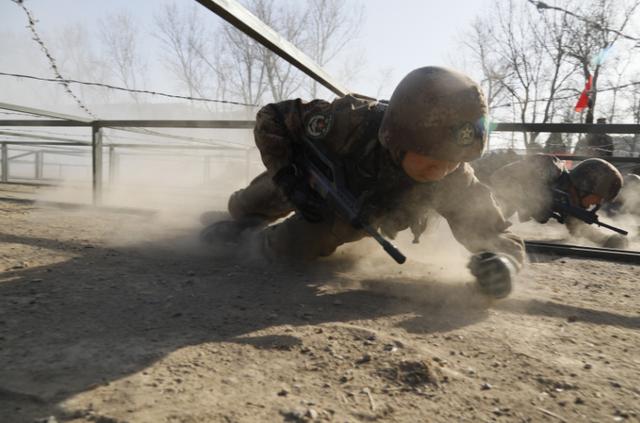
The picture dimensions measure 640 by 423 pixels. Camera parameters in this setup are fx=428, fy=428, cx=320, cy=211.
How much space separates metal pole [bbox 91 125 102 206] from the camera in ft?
12.3

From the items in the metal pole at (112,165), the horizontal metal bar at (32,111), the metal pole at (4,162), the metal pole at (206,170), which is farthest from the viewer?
the metal pole at (206,170)

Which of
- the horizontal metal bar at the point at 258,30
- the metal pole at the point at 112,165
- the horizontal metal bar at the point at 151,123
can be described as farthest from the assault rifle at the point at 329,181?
the metal pole at the point at 112,165

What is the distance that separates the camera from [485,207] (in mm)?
1813

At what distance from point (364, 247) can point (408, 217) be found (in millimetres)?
436

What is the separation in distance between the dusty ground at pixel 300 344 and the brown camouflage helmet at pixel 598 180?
145 cm

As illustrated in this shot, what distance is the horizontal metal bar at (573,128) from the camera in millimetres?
2602

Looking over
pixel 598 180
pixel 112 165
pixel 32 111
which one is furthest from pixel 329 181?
pixel 112 165

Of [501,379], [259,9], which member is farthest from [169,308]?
[259,9]

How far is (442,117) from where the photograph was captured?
4.91 ft

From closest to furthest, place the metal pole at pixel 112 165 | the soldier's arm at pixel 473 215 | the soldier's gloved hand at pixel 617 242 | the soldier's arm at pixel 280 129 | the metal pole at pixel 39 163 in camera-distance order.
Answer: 1. the soldier's arm at pixel 473 215
2. the soldier's arm at pixel 280 129
3. the soldier's gloved hand at pixel 617 242
4. the metal pole at pixel 112 165
5. the metal pole at pixel 39 163

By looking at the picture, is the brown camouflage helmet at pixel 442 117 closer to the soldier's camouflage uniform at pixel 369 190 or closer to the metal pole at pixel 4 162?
the soldier's camouflage uniform at pixel 369 190

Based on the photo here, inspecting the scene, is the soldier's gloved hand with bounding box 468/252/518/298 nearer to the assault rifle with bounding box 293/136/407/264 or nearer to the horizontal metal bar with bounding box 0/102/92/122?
the assault rifle with bounding box 293/136/407/264

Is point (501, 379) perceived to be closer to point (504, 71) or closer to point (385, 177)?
point (385, 177)

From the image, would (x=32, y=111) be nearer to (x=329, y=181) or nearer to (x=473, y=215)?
(x=329, y=181)
